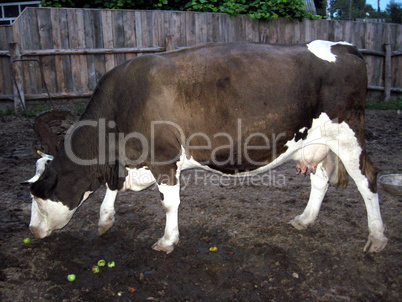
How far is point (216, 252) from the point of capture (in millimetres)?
3549

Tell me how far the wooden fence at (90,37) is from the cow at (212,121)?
17.8 ft

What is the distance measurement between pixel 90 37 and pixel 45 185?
19.4ft

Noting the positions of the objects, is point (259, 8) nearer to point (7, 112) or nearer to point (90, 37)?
point (90, 37)

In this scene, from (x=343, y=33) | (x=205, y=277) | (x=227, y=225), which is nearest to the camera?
(x=205, y=277)

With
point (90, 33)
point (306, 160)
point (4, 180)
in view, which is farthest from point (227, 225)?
point (90, 33)

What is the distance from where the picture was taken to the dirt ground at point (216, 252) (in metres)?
2.98

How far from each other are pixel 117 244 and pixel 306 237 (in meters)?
1.90

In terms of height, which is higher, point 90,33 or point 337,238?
point 90,33

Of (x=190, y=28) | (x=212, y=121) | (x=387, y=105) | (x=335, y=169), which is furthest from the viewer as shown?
(x=387, y=105)

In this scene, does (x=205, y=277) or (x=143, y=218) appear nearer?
(x=205, y=277)

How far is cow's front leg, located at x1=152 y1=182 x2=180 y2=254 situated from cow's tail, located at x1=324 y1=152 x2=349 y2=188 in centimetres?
161

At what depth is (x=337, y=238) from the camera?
372cm

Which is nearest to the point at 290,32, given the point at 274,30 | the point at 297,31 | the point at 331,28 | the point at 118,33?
the point at 297,31

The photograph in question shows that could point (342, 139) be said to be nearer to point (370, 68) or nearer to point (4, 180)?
point (4, 180)
